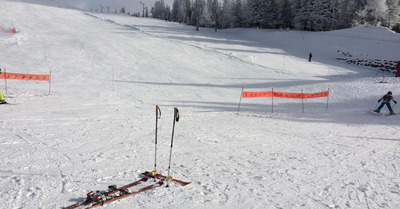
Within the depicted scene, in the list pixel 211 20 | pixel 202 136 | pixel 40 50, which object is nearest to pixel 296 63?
pixel 202 136

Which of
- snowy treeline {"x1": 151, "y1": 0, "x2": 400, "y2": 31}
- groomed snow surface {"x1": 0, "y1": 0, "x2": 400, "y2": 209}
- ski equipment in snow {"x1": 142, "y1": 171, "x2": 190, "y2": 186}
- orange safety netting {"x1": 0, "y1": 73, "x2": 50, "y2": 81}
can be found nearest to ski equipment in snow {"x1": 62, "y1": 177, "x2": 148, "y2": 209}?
groomed snow surface {"x1": 0, "y1": 0, "x2": 400, "y2": 209}

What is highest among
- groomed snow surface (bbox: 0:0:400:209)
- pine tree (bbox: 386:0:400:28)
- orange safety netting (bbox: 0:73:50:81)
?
pine tree (bbox: 386:0:400:28)

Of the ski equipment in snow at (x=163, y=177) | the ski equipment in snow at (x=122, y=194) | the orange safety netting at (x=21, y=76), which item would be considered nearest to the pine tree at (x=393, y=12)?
the orange safety netting at (x=21, y=76)

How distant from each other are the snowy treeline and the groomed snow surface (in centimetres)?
2600

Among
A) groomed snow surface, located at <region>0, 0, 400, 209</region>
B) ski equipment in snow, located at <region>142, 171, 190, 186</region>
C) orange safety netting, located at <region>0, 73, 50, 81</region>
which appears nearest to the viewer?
groomed snow surface, located at <region>0, 0, 400, 209</region>

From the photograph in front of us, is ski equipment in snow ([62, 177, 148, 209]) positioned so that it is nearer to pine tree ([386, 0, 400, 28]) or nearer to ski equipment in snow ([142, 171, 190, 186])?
ski equipment in snow ([142, 171, 190, 186])

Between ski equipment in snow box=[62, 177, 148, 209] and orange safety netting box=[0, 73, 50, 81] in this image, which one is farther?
orange safety netting box=[0, 73, 50, 81]

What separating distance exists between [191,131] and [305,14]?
53.1m

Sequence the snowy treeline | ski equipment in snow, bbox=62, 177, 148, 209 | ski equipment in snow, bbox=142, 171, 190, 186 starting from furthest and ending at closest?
the snowy treeline < ski equipment in snow, bbox=142, 171, 190, 186 < ski equipment in snow, bbox=62, 177, 148, 209

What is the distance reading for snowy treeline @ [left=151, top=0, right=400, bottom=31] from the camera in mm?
51406

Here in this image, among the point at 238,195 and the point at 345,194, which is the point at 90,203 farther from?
the point at 345,194

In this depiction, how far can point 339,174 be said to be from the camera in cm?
824

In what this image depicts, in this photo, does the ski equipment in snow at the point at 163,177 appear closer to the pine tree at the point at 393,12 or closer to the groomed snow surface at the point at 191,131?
the groomed snow surface at the point at 191,131

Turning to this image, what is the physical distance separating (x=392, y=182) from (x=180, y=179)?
5740 millimetres
